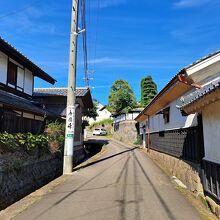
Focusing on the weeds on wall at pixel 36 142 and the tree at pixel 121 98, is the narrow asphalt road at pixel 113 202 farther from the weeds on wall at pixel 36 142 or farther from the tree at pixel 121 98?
the tree at pixel 121 98

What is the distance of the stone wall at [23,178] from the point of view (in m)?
9.60

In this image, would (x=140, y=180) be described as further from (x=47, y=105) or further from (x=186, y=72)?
(x=47, y=105)

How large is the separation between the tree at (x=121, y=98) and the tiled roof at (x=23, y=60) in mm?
26905

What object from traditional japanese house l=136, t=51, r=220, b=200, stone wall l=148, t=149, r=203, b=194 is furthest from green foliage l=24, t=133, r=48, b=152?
stone wall l=148, t=149, r=203, b=194

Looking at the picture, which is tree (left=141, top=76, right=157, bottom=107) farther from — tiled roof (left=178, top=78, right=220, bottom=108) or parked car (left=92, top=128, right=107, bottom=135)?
tiled roof (left=178, top=78, right=220, bottom=108)

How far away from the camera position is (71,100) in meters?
12.7

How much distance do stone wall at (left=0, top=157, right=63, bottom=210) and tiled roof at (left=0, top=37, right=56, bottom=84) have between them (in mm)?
6284

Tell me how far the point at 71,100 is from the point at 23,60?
612 centimetres

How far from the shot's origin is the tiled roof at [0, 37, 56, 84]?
14.4m

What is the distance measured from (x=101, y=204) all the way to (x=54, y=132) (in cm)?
991

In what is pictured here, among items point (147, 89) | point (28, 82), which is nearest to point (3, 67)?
point (28, 82)

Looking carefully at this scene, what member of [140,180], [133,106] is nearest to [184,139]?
[140,180]

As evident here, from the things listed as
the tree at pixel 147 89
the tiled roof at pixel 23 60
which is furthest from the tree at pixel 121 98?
the tiled roof at pixel 23 60

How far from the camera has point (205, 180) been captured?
7.57 meters
